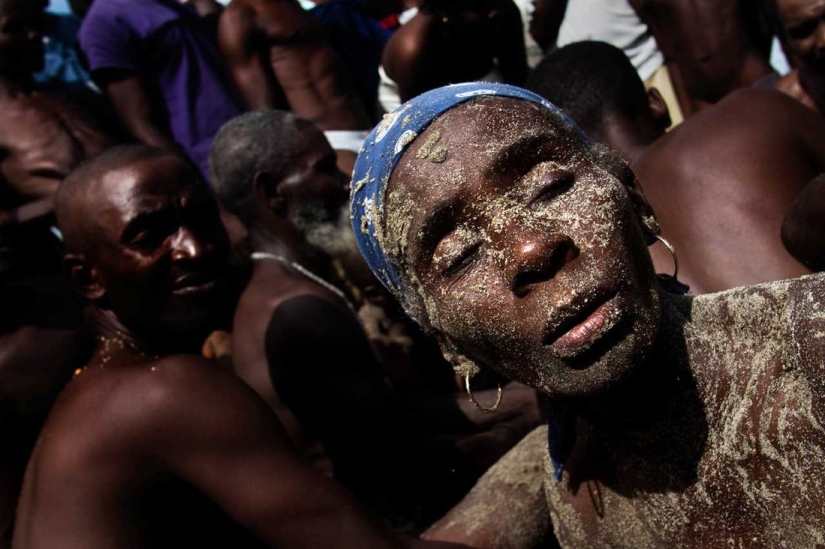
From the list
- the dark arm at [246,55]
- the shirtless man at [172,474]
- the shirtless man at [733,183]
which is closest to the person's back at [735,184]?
the shirtless man at [733,183]

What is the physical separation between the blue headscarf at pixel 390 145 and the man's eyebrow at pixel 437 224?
14cm

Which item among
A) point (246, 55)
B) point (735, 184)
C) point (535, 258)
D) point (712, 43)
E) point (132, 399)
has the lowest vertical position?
point (712, 43)

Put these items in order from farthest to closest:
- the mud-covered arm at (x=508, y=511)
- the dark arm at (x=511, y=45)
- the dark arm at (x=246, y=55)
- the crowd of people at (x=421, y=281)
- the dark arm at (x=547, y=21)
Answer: the dark arm at (x=246, y=55) < the dark arm at (x=547, y=21) < the dark arm at (x=511, y=45) < the mud-covered arm at (x=508, y=511) < the crowd of people at (x=421, y=281)

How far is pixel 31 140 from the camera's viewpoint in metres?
4.18

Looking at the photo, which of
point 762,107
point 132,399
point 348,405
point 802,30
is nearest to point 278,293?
point 348,405

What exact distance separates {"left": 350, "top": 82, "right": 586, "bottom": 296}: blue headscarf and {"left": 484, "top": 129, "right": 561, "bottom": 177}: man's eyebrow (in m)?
0.13

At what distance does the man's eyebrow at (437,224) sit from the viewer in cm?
161

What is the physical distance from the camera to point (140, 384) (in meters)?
2.23

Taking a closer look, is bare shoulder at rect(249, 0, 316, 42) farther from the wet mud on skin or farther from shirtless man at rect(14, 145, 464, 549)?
the wet mud on skin

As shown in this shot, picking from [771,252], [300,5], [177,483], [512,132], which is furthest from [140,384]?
[300,5]

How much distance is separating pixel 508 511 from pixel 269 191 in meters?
1.86

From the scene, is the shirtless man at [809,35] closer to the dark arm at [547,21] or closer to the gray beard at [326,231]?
the dark arm at [547,21]

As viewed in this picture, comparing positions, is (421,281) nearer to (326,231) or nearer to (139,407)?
(139,407)

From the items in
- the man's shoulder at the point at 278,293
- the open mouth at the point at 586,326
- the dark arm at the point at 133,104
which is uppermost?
the open mouth at the point at 586,326
